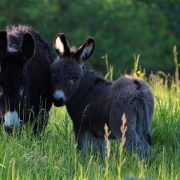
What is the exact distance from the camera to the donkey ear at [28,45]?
8820mm

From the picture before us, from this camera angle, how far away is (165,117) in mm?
9484

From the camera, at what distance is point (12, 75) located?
8.40 meters

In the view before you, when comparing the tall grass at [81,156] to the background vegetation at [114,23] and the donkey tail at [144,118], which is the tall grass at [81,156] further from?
the background vegetation at [114,23]

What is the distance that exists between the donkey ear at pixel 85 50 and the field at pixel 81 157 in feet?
2.81

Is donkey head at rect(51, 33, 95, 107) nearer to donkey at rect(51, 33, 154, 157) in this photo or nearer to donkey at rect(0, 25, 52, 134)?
donkey at rect(51, 33, 154, 157)

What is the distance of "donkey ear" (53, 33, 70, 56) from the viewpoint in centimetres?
917

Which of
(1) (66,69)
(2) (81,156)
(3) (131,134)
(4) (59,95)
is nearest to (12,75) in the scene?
(4) (59,95)

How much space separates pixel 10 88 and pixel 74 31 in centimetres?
3693

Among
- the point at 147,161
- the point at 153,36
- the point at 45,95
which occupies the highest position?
the point at 153,36

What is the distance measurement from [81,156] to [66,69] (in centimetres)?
128

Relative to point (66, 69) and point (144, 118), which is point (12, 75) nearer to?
point (66, 69)

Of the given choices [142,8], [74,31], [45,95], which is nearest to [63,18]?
[74,31]

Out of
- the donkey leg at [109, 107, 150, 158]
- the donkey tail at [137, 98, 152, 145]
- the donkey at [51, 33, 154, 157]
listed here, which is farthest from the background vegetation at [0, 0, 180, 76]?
the donkey leg at [109, 107, 150, 158]

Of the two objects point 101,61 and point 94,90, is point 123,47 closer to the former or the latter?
point 101,61
